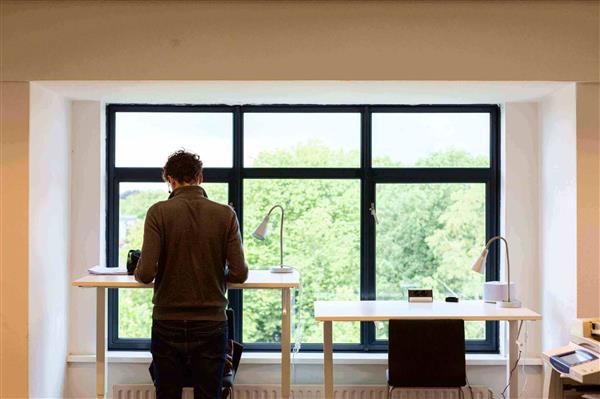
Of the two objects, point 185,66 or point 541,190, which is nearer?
point 185,66

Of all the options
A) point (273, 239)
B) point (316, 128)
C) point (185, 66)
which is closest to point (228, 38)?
point (185, 66)

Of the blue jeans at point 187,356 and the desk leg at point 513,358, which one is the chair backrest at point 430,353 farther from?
the blue jeans at point 187,356

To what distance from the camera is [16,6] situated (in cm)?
335

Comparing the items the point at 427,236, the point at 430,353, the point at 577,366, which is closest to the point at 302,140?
the point at 427,236

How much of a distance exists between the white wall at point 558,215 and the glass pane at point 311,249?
1.16m

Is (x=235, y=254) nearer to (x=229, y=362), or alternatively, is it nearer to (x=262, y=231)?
(x=229, y=362)

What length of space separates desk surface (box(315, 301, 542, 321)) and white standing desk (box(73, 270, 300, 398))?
0.63ft

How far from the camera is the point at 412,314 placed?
328cm

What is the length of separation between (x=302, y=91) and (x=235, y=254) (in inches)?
49.3

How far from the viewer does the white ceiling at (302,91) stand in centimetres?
340

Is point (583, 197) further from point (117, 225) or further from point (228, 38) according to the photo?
point (117, 225)

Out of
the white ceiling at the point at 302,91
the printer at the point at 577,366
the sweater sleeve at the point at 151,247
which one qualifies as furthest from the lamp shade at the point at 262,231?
the printer at the point at 577,366

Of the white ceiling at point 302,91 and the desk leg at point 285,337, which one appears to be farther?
the white ceiling at point 302,91

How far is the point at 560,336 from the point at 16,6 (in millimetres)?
3525
